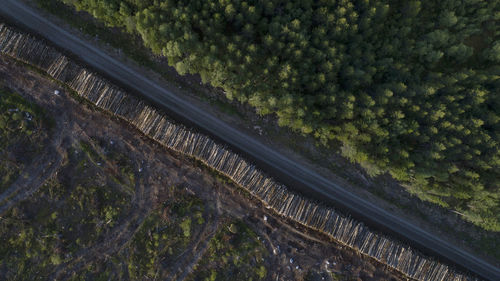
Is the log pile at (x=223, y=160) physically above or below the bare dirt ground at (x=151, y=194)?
above

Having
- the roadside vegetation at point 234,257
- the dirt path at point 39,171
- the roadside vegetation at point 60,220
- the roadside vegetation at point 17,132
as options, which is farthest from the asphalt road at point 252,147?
the roadside vegetation at point 60,220

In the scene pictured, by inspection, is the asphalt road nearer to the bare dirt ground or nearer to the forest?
the forest

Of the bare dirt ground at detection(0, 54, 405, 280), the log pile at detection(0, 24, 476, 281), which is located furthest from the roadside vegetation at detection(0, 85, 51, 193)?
the log pile at detection(0, 24, 476, 281)

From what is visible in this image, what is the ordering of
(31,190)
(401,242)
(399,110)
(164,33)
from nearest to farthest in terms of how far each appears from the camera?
(164,33), (399,110), (31,190), (401,242)

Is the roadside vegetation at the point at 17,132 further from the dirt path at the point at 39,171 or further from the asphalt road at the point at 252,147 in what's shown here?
the asphalt road at the point at 252,147

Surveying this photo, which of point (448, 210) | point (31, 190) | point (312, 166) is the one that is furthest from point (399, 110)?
point (31, 190)

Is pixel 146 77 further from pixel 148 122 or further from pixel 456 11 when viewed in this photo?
pixel 456 11
